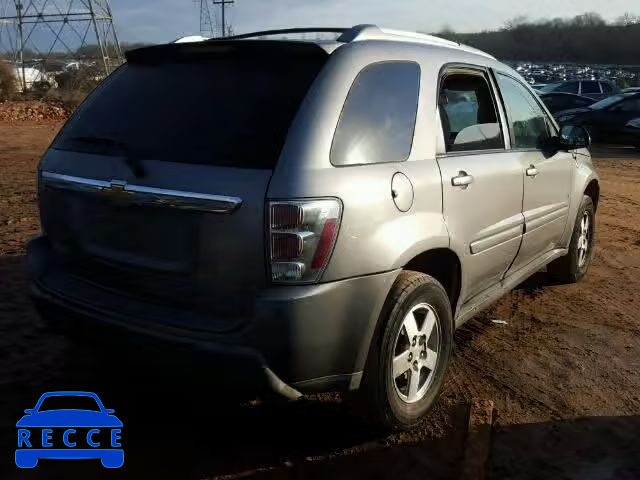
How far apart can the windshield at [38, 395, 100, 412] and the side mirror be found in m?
3.61

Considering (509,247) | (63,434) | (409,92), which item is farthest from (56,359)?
(509,247)

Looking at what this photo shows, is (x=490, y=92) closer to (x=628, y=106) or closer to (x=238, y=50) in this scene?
(x=238, y=50)

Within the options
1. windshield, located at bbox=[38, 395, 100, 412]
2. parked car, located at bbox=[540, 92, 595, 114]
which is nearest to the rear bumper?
windshield, located at bbox=[38, 395, 100, 412]

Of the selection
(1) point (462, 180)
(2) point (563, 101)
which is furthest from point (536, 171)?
(2) point (563, 101)

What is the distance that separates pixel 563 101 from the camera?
20156mm

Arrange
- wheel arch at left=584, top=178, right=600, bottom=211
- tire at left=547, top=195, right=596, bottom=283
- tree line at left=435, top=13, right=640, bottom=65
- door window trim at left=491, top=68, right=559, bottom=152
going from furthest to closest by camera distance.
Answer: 1. tree line at left=435, top=13, right=640, bottom=65
2. wheel arch at left=584, top=178, right=600, bottom=211
3. tire at left=547, top=195, right=596, bottom=283
4. door window trim at left=491, top=68, right=559, bottom=152

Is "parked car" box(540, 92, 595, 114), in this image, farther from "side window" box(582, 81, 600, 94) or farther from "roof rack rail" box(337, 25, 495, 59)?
"roof rack rail" box(337, 25, 495, 59)

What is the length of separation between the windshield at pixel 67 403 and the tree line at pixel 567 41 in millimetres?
79420

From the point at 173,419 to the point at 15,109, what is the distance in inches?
799

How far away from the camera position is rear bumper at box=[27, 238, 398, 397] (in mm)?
2633

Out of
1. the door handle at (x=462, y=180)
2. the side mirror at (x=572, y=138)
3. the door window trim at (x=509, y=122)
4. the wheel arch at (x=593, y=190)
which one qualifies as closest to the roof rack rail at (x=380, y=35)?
the door window trim at (x=509, y=122)

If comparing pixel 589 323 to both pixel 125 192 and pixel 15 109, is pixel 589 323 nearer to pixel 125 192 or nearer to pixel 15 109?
pixel 125 192

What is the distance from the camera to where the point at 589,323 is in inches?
191

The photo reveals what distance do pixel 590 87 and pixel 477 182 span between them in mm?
22566
